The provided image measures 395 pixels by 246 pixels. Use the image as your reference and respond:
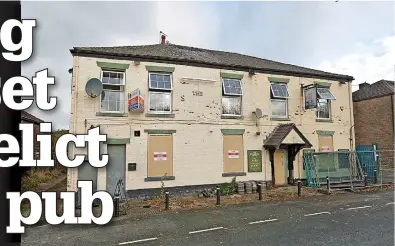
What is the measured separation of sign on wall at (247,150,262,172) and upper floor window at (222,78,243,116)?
7.11 ft

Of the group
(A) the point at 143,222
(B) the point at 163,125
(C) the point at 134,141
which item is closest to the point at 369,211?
(A) the point at 143,222

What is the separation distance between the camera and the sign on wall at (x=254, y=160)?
539 inches

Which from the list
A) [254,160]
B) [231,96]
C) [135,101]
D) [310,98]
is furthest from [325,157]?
[135,101]

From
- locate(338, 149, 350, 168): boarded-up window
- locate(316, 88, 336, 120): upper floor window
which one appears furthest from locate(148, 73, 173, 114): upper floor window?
locate(338, 149, 350, 168): boarded-up window

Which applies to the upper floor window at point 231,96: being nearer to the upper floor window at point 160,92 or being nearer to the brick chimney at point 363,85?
the upper floor window at point 160,92

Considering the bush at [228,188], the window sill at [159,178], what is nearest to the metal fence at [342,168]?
the bush at [228,188]

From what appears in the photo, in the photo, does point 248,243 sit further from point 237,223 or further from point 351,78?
point 351,78

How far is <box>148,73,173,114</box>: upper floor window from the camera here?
40.2ft

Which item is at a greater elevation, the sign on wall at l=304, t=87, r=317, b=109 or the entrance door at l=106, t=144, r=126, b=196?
the sign on wall at l=304, t=87, r=317, b=109

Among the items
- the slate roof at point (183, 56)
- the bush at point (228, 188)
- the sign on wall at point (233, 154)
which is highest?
the slate roof at point (183, 56)

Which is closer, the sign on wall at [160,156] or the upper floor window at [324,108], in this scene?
the sign on wall at [160,156]

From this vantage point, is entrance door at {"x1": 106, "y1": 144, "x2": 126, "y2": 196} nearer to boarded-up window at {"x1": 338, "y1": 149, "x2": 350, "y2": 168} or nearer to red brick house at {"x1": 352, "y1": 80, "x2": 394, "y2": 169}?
boarded-up window at {"x1": 338, "y1": 149, "x2": 350, "y2": 168}

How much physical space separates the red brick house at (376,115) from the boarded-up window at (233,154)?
1409 centimetres

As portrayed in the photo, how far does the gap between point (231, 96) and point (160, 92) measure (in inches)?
148
